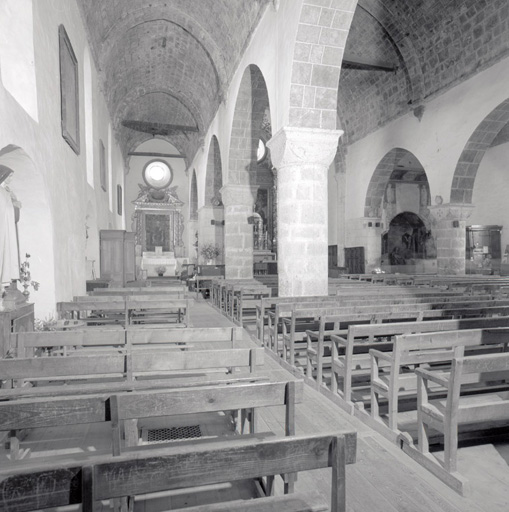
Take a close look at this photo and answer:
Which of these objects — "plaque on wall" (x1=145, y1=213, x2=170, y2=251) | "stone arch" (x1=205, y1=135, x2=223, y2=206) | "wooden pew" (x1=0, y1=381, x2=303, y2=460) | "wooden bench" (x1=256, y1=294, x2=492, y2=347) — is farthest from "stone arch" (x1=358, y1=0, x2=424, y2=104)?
"plaque on wall" (x1=145, y1=213, x2=170, y2=251)

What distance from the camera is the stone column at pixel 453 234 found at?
37.7 ft

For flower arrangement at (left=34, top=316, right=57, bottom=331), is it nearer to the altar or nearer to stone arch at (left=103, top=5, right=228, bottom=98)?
stone arch at (left=103, top=5, right=228, bottom=98)

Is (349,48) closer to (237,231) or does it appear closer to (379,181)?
(379,181)

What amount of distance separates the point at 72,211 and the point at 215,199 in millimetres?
10294

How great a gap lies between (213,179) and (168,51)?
4994 millimetres

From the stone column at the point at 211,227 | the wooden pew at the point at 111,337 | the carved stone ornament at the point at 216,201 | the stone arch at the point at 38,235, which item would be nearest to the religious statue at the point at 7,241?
the stone arch at the point at 38,235

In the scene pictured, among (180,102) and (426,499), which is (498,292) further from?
(180,102)

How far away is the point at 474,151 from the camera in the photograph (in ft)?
36.2

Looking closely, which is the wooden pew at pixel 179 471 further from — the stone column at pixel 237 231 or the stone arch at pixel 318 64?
the stone column at pixel 237 231

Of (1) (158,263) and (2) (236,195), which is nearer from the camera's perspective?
(2) (236,195)

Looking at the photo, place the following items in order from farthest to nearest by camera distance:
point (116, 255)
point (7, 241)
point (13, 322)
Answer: point (116, 255)
point (7, 241)
point (13, 322)

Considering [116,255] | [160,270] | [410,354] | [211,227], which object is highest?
[211,227]

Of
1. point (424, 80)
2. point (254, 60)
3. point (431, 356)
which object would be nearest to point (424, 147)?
point (424, 80)

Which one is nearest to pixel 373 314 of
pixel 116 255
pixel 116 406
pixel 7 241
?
pixel 116 406
